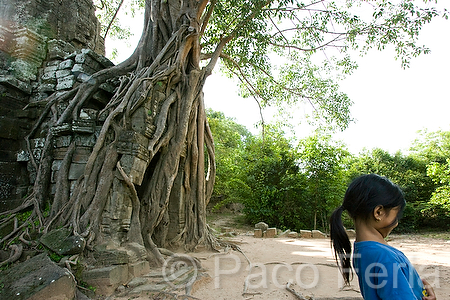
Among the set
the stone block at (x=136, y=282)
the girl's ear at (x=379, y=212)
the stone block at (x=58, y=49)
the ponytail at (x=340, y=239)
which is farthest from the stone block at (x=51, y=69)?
the girl's ear at (x=379, y=212)

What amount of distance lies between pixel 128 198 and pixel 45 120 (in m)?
2.22

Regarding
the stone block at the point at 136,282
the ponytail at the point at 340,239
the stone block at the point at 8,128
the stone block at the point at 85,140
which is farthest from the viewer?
the stone block at the point at 8,128

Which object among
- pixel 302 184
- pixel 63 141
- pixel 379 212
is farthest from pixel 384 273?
pixel 302 184

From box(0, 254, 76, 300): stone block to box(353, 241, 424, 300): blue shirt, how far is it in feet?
8.61

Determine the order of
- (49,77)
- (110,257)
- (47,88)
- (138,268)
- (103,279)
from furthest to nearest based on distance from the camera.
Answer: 1. (49,77)
2. (47,88)
3. (138,268)
4. (110,257)
5. (103,279)

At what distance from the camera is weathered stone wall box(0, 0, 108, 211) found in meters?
4.52

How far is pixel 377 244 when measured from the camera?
1.05 metres

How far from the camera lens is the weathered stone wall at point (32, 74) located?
452 centimetres

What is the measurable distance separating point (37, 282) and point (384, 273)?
2819 mm

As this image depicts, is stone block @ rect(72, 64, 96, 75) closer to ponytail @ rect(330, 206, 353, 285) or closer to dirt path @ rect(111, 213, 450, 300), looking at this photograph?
dirt path @ rect(111, 213, 450, 300)

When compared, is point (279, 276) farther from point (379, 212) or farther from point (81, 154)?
point (81, 154)

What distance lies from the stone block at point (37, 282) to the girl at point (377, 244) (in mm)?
2557

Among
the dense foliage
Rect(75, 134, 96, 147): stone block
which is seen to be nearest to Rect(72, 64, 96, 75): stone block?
Rect(75, 134, 96, 147): stone block

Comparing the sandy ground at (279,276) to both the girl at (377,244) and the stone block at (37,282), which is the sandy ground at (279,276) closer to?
the stone block at (37,282)
